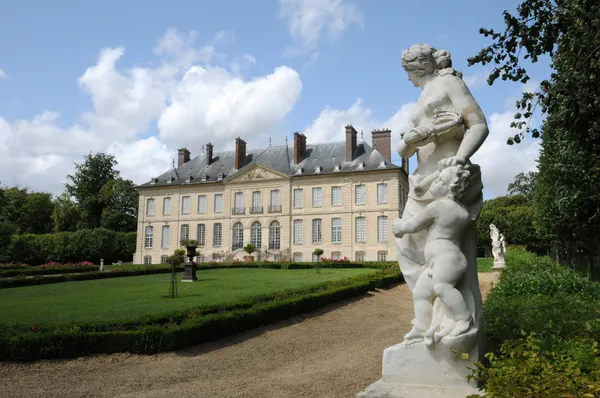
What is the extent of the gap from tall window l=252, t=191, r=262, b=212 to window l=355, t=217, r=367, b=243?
7587 mm

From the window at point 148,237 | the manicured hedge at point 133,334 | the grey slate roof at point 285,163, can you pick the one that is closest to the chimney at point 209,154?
the grey slate roof at point 285,163

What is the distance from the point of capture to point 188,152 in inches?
1629

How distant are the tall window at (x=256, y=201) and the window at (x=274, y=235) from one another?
5.44ft

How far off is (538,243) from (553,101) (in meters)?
35.5

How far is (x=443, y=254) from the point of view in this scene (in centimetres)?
242

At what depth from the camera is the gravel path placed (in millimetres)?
4766

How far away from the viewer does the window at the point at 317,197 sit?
35.1 m

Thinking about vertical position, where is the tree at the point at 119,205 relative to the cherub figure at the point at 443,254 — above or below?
above

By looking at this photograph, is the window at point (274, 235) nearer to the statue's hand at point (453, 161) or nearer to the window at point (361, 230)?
the window at point (361, 230)

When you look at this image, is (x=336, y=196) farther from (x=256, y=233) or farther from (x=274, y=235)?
(x=256, y=233)

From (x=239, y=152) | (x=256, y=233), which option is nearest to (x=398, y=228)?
(x=256, y=233)

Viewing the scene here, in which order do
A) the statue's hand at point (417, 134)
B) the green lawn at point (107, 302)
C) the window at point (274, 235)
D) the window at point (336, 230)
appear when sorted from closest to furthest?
the statue's hand at point (417, 134), the green lawn at point (107, 302), the window at point (336, 230), the window at point (274, 235)

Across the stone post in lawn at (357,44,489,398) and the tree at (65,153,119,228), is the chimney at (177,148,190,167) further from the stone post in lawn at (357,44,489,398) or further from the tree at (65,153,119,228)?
the stone post in lawn at (357,44,489,398)

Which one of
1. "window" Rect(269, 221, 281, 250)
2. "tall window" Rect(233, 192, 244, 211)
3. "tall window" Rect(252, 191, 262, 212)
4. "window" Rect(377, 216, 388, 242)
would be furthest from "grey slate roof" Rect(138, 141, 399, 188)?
"window" Rect(269, 221, 281, 250)
